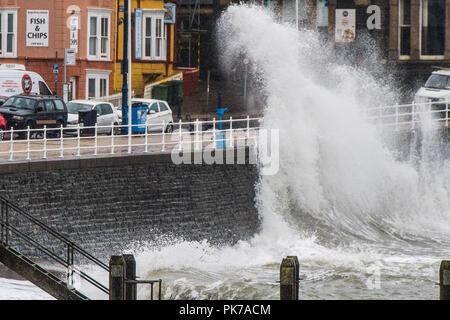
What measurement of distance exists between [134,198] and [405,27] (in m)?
28.2

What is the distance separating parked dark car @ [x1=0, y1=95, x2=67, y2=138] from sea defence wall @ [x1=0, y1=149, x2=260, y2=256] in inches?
205

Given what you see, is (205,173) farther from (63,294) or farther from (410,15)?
(410,15)

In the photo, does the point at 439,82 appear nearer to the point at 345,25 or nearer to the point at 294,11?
the point at 345,25

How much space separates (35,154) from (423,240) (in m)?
11.2

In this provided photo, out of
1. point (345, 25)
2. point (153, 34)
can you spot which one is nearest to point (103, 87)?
point (153, 34)

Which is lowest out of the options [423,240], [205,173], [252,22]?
[423,240]

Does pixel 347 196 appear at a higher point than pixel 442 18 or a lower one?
lower

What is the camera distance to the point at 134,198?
85.5 ft

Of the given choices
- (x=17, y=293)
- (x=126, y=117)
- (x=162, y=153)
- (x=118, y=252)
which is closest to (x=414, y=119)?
(x=126, y=117)

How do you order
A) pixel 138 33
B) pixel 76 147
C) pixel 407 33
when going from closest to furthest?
pixel 76 147, pixel 138 33, pixel 407 33

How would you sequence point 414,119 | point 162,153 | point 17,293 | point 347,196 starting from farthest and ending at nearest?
point 414,119, point 347,196, point 162,153, point 17,293

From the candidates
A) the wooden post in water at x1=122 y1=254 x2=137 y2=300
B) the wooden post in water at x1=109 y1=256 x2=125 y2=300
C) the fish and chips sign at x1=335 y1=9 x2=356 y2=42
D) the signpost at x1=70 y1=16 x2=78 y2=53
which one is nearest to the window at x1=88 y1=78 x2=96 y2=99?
the signpost at x1=70 y1=16 x2=78 y2=53

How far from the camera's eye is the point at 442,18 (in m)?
51.2

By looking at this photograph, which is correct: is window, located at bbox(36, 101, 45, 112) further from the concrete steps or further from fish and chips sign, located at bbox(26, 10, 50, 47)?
the concrete steps
